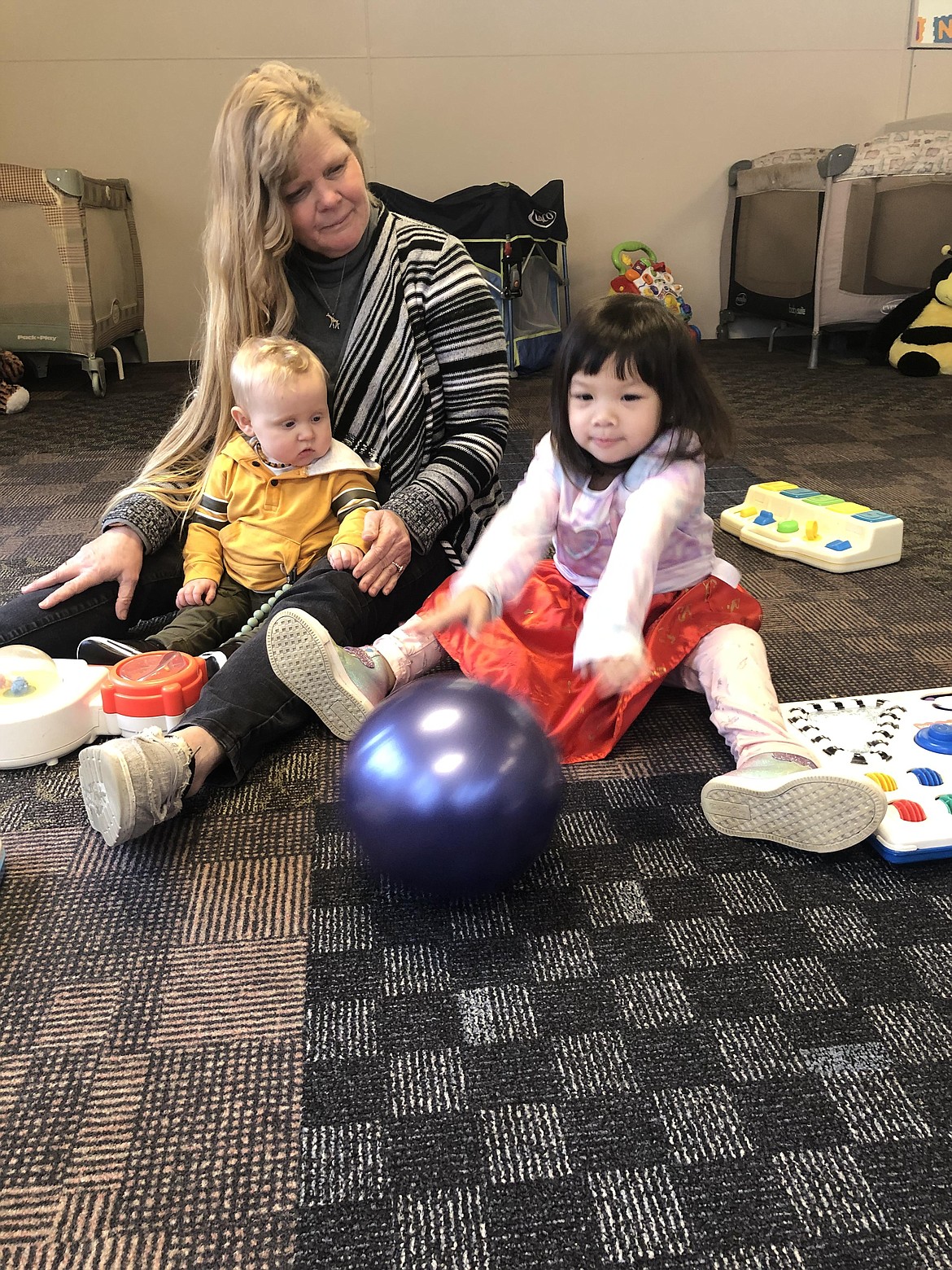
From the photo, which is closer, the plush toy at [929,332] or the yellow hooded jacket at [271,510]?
the yellow hooded jacket at [271,510]

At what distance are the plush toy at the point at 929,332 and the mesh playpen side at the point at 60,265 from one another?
3.04 m

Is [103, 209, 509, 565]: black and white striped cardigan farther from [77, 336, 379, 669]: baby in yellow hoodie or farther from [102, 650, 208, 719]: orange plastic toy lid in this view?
[102, 650, 208, 719]: orange plastic toy lid

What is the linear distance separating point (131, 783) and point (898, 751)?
89 cm

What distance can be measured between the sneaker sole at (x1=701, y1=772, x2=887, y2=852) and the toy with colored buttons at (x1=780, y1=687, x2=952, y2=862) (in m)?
0.05

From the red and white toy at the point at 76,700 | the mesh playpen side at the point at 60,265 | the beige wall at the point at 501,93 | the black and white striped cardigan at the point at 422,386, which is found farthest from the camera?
the beige wall at the point at 501,93

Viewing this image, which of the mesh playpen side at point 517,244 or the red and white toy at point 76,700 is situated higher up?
the mesh playpen side at point 517,244

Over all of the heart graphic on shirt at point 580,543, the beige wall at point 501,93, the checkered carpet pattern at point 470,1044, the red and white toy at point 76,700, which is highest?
the beige wall at point 501,93

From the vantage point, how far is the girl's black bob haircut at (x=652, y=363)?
1.15m

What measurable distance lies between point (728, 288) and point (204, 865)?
433cm

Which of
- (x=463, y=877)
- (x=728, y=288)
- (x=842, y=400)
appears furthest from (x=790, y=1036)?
(x=728, y=288)

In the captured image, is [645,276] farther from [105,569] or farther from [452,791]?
[452,791]

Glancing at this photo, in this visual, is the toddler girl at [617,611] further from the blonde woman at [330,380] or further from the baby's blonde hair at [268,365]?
the baby's blonde hair at [268,365]

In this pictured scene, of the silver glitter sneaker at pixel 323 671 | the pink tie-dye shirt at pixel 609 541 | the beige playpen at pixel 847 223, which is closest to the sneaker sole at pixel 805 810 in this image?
the pink tie-dye shirt at pixel 609 541

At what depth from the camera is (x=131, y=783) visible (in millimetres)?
1062
